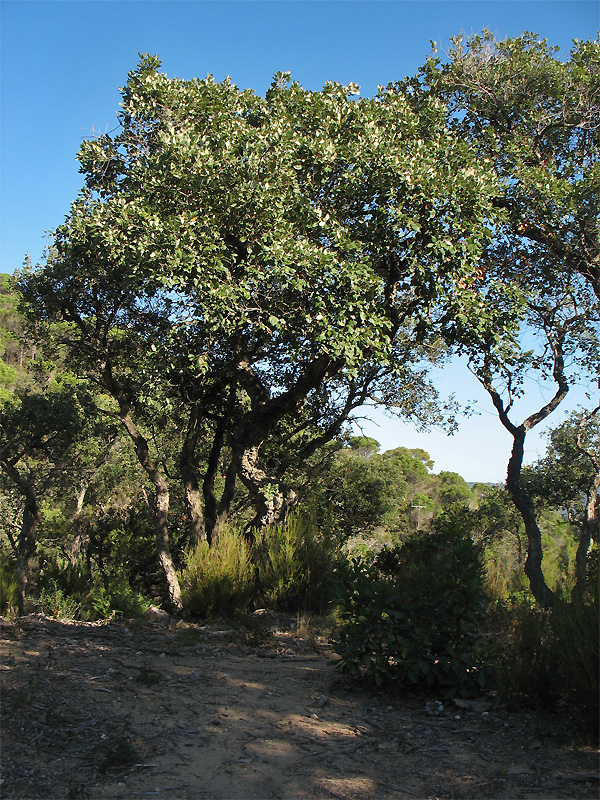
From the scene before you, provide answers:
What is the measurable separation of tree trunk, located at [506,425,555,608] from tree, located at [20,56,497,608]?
5.87 ft

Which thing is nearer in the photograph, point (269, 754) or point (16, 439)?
point (269, 754)

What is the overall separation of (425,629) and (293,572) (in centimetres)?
338

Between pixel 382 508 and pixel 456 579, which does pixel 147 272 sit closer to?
pixel 456 579

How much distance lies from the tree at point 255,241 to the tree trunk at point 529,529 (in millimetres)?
1789

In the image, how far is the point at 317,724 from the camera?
410 cm

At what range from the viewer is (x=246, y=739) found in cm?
382

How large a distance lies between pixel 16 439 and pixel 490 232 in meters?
7.09

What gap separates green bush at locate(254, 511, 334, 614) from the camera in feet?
25.3

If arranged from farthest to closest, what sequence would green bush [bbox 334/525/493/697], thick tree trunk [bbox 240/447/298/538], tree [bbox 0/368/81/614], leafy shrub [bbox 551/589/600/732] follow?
tree [bbox 0/368/81/614] < thick tree trunk [bbox 240/447/298/538] < green bush [bbox 334/525/493/697] < leafy shrub [bbox 551/589/600/732]

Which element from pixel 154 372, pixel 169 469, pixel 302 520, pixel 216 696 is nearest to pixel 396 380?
pixel 302 520

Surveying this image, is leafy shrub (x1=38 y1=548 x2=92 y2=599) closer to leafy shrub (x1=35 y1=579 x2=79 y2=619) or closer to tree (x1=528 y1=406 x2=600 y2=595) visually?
leafy shrub (x1=35 y1=579 x2=79 y2=619)

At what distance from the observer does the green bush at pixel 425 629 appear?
446cm

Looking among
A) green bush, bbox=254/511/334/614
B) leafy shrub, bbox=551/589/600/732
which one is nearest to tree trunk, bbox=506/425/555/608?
green bush, bbox=254/511/334/614

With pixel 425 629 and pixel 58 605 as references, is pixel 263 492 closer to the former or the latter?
pixel 58 605
